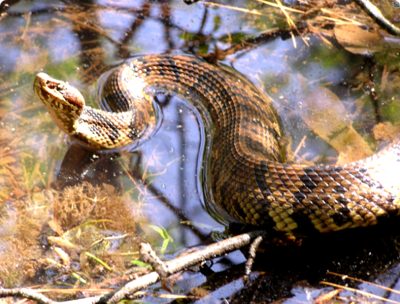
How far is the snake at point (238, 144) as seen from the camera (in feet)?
11.0

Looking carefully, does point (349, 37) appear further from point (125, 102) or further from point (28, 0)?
point (28, 0)

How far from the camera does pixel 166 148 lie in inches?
181

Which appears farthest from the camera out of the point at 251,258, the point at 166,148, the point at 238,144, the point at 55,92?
the point at 166,148

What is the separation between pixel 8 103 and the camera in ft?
16.1

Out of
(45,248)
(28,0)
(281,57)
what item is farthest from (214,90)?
(28,0)

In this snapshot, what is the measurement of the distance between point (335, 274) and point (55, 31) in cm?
498

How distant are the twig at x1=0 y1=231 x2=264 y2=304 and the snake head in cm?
215

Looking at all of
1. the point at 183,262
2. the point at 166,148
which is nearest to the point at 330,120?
the point at 166,148

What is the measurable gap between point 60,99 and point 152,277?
7.55 feet

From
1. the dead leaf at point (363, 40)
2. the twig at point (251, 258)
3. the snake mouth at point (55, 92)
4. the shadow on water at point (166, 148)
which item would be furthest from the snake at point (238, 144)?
the dead leaf at point (363, 40)

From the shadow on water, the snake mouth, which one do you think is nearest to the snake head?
the snake mouth

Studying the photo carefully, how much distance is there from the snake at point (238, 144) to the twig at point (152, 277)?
1.37 feet

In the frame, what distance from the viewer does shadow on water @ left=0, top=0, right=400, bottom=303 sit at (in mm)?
3354

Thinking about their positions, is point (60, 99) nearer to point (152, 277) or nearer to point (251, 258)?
point (152, 277)
